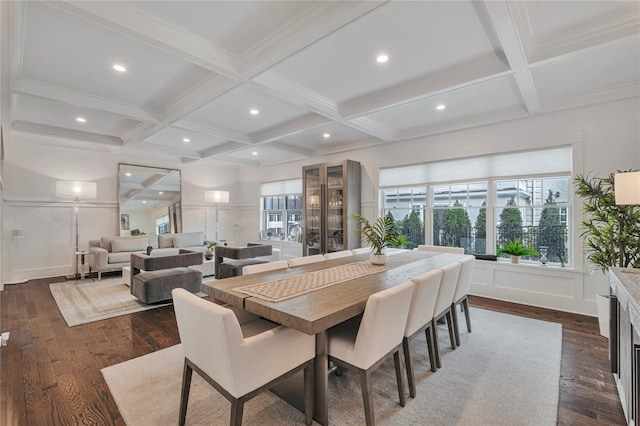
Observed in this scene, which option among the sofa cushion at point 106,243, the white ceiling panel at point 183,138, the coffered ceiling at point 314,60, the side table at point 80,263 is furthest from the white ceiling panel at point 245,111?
the side table at point 80,263

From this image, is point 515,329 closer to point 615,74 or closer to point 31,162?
point 615,74

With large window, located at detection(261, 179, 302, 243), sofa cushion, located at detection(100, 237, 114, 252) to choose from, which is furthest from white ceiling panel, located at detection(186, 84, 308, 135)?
sofa cushion, located at detection(100, 237, 114, 252)

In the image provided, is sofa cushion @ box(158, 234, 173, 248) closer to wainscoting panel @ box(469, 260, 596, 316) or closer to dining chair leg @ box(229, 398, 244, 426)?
dining chair leg @ box(229, 398, 244, 426)

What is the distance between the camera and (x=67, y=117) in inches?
176

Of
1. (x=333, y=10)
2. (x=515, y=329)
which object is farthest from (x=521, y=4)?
(x=515, y=329)

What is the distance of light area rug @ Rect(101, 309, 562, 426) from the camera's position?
1.80 meters

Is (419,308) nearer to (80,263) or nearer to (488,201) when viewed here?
(488,201)

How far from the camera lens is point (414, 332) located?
2.13 meters

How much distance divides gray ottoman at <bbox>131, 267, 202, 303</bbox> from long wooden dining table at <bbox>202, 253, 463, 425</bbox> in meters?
2.30

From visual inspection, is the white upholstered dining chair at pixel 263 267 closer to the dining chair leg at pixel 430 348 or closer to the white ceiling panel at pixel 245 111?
the dining chair leg at pixel 430 348

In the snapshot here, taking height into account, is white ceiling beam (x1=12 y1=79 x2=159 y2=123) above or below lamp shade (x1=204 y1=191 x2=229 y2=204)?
above

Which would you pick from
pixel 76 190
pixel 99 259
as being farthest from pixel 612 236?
pixel 76 190

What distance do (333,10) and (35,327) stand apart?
14.4 ft

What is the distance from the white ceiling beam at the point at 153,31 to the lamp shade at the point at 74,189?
4491 millimetres
